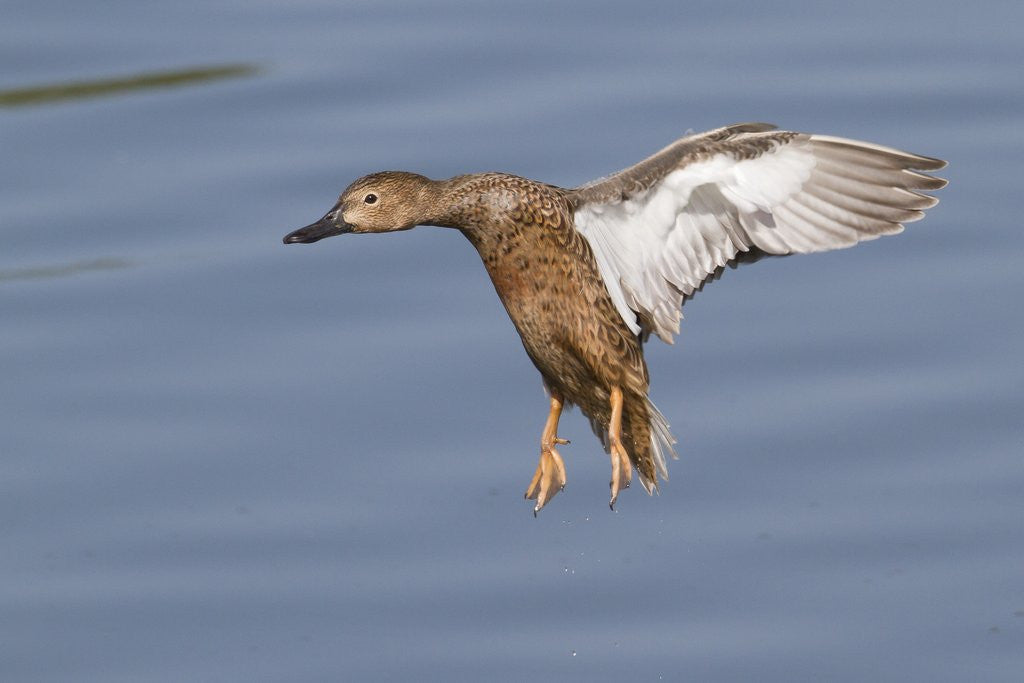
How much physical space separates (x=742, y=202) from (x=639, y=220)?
34 centimetres

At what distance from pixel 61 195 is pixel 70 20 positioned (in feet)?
8.01

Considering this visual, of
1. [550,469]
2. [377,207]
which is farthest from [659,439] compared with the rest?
[377,207]

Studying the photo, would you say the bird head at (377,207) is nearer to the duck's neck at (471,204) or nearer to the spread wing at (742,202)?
the duck's neck at (471,204)

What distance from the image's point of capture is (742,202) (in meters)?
7.59

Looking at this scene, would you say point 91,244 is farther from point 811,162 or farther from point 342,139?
point 811,162

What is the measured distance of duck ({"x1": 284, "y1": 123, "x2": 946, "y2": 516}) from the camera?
→ 7.56 meters

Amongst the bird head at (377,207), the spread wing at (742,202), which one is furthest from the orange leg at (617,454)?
the bird head at (377,207)

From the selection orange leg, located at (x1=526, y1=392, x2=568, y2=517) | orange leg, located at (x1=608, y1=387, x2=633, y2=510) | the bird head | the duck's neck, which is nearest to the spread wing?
the duck's neck

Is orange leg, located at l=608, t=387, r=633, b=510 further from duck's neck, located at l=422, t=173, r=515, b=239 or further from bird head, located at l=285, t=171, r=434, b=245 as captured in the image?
bird head, located at l=285, t=171, r=434, b=245

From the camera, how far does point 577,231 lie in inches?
306

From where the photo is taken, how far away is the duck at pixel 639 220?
7.56 m

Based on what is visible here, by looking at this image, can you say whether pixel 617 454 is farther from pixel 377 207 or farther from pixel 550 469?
pixel 377 207

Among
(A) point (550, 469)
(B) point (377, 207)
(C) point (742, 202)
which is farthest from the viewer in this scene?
(A) point (550, 469)

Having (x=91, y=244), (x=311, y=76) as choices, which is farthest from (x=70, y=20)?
(x=91, y=244)
